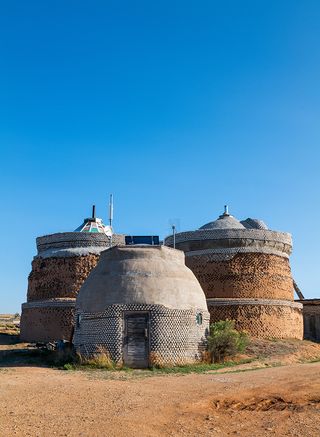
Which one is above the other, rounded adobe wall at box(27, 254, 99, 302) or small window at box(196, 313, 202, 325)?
rounded adobe wall at box(27, 254, 99, 302)

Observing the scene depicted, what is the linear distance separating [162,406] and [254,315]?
51.8 ft

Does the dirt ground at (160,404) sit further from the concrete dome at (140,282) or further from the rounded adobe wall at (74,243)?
the rounded adobe wall at (74,243)

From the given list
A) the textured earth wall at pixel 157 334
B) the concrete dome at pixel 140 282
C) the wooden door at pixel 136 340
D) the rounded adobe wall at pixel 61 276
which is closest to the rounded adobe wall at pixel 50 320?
the rounded adobe wall at pixel 61 276

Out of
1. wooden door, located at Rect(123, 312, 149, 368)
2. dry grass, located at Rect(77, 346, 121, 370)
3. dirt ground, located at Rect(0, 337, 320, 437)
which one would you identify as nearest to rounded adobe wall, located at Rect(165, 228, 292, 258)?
wooden door, located at Rect(123, 312, 149, 368)

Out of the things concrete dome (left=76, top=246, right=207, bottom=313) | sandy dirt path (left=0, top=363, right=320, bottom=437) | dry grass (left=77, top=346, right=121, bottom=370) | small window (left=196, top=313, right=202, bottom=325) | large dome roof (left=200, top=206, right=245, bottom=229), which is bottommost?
sandy dirt path (left=0, top=363, right=320, bottom=437)

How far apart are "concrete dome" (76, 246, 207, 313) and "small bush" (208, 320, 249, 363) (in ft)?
4.09

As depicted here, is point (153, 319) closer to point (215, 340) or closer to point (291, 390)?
point (215, 340)

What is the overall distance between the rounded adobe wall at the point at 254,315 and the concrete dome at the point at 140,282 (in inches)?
216

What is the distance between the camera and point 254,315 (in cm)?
2531

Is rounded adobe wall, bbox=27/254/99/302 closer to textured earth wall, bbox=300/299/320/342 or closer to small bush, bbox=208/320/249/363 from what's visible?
small bush, bbox=208/320/249/363

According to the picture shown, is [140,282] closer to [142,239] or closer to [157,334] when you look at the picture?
[157,334]

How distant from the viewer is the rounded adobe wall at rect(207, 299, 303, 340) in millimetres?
25141

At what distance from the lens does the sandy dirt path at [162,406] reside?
8.45 meters

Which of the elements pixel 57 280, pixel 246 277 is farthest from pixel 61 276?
pixel 246 277
